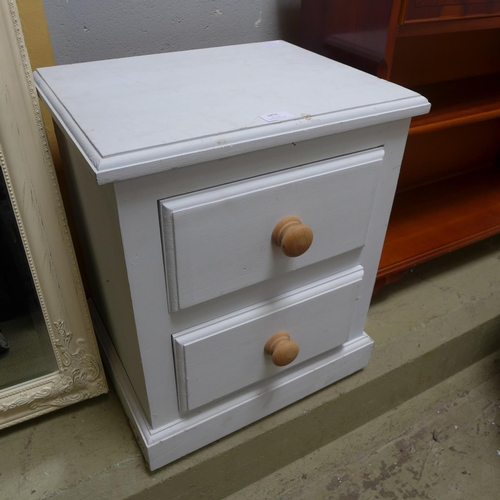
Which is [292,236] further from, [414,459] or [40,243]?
[414,459]

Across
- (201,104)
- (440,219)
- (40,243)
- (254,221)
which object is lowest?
(440,219)

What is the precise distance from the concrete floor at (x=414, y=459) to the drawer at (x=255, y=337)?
10.9 inches

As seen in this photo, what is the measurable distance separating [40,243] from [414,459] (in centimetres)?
83

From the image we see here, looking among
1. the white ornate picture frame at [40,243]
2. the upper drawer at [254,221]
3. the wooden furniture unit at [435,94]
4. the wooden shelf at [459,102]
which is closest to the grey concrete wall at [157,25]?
the wooden furniture unit at [435,94]

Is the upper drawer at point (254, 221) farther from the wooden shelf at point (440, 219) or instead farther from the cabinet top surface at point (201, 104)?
the wooden shelf at point (440, 219)

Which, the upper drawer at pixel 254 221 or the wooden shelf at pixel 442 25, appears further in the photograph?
the wooden shelf at pixel 442 25

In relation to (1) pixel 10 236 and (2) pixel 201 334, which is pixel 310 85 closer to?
(2) pixel 201 334

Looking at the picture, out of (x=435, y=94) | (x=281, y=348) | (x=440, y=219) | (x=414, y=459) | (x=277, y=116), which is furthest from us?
(x=440, y=219)

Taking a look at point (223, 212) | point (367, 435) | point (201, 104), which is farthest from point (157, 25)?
point (367, 435)

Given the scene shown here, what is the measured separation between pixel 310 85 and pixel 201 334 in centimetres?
38

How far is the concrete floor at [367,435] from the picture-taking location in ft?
2.57

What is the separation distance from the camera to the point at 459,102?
1.06 metres

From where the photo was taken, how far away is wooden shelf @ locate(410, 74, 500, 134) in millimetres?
923

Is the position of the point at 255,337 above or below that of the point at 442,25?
below
